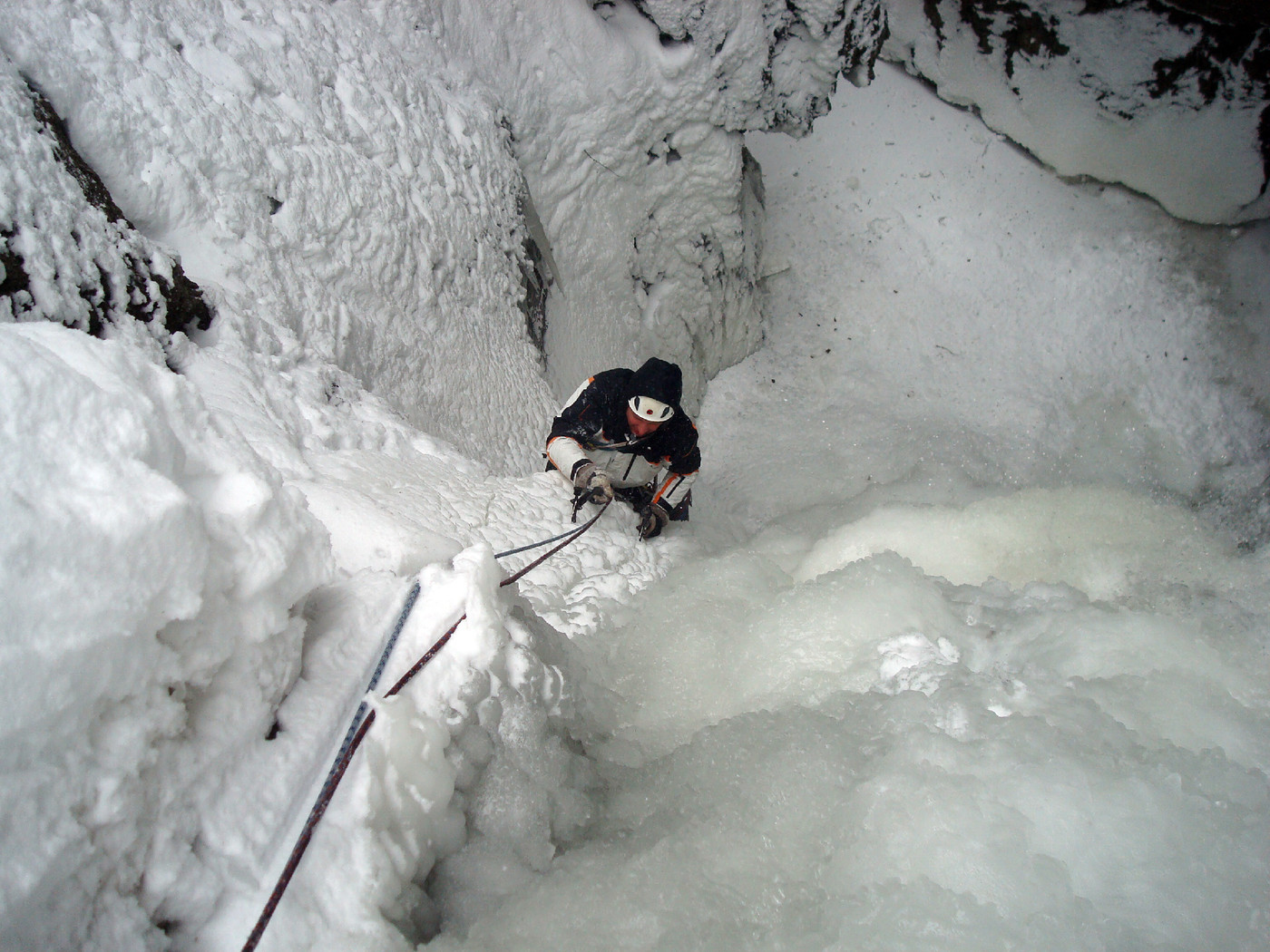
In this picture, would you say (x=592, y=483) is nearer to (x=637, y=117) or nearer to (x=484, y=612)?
(x=484, y=612)

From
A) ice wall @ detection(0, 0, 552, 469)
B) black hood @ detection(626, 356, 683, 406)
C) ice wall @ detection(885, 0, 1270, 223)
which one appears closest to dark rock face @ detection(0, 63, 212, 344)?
ice wall @ detection(0, 0, 552, 469)

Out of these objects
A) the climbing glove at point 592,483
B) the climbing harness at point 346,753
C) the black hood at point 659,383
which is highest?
the climbing harness at point 346,753

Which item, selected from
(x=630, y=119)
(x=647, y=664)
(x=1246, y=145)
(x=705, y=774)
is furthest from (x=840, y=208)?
(x=705, y=774)

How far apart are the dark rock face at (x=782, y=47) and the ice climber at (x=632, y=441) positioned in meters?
2.32

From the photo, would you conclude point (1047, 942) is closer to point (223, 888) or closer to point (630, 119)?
point (223, 888)

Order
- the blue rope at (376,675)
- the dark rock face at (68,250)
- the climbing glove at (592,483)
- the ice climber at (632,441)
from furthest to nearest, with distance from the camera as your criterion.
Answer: the ice climber at (632,441), the climbing glove at (592,483), the dark rock face at (68,250), the blue rope at (376,675)

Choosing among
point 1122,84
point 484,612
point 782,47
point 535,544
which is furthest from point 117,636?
point 1122,84

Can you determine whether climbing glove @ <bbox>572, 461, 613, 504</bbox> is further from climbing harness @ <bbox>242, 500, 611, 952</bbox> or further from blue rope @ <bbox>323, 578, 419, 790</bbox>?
blue rope @ <bbox>323, 578, 419, 790</bbox>

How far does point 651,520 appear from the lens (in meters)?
A: 2.85

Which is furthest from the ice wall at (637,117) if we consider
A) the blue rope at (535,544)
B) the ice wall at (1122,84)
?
the blue rope at (535,544)

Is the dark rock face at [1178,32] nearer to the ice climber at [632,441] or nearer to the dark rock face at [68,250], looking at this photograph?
the ice climber at [632,441]

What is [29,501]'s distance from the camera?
717 millimetres

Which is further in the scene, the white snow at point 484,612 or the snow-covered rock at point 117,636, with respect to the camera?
the white snow at point 484,612

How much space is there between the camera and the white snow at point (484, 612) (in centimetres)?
81
